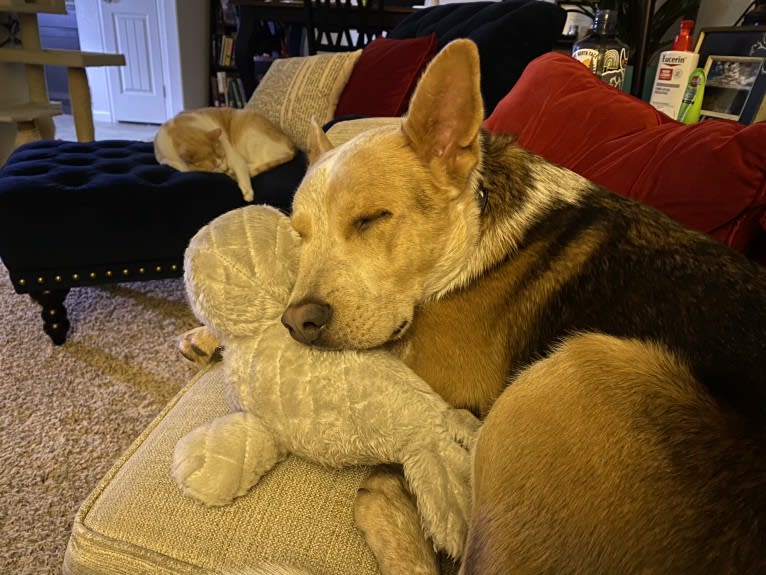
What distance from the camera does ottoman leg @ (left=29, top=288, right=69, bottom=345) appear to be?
2.30 m

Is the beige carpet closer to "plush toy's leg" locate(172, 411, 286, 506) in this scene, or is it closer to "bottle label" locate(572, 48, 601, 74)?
"plush toy's leg" locate(172, 411, 286, 506)

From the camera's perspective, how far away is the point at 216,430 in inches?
37.8

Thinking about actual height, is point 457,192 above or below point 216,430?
above

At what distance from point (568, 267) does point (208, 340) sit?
965mm

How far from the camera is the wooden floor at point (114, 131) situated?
6851mm

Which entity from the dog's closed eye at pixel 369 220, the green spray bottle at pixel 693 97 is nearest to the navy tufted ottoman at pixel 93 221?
the dog's closed eye at pixel 369 220

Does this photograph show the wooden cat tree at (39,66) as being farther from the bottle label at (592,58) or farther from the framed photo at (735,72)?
the framed photo at (735,72)

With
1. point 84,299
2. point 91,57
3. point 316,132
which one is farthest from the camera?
point 91,57

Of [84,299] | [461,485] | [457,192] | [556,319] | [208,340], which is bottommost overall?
[84,299]

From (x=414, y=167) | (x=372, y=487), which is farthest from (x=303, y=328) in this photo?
(x=414, y=167)

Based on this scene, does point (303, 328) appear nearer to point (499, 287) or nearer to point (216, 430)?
point (216, 430)

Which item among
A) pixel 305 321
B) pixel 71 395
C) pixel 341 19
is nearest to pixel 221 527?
pixel 305 321

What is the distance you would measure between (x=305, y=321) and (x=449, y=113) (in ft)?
1.75

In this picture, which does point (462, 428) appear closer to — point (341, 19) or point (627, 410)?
point (627, 410)
